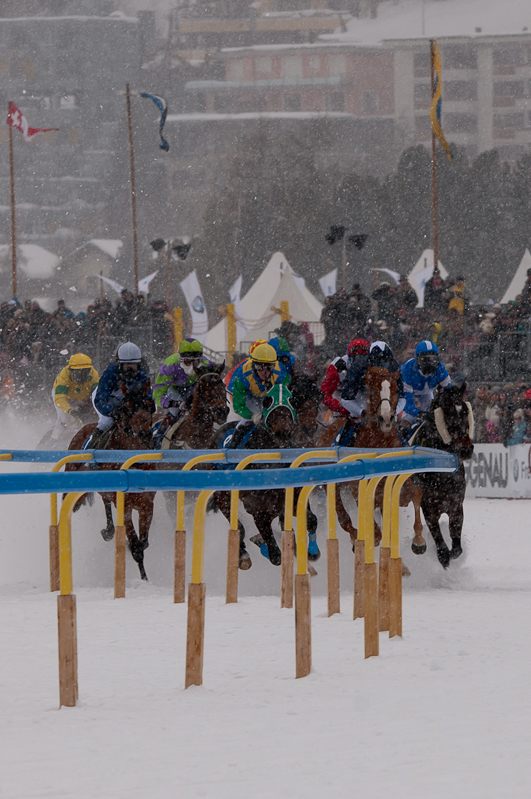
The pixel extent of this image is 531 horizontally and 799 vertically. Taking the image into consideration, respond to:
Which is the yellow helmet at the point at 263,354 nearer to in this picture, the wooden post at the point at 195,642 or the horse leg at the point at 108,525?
the horse leg at the point at 108,525

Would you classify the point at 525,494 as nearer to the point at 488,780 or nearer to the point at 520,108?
the point at 488,780

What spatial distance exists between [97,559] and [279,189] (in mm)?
63132

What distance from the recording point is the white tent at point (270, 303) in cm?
2914

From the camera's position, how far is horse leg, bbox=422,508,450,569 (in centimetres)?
941

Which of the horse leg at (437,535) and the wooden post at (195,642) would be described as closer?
the wooden post at (195,642)

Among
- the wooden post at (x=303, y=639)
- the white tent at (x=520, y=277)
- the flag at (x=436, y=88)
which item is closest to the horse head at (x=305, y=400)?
the wooden post at (x=303, y=639)

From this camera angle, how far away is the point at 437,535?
376 inches

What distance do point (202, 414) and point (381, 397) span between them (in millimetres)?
1678

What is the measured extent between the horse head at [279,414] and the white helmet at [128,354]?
1.42 m

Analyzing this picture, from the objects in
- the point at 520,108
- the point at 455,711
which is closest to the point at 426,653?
the point at 455,711

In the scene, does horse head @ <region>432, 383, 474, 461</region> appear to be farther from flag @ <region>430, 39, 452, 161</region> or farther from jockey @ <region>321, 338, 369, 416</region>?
flag @ <region>430, 39, 452, 161</region>

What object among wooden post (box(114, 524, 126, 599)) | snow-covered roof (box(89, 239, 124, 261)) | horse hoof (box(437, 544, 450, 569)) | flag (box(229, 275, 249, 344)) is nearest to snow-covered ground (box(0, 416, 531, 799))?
wooden post (box(114, 524, 126, 599))

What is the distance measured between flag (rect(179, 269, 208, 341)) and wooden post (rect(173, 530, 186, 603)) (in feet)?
57.1

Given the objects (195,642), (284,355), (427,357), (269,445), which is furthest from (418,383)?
(195,642)
